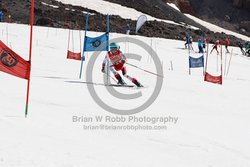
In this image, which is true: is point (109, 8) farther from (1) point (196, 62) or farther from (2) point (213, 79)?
(2) point (213, 79)

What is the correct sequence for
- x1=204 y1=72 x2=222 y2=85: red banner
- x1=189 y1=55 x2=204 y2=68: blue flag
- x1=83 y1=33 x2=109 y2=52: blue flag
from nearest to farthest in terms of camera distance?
x1=83 y1=33 x2=109 y2=52: blue flag → x1=204 y1=72 x2=222 y2=85: red banner → x1=189 y1=55 x2=204 y2=68: blue flag

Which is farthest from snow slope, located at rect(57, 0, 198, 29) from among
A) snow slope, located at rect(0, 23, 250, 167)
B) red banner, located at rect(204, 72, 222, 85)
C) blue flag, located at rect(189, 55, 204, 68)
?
snow slope, located at rect(0, 23, 250, 167)

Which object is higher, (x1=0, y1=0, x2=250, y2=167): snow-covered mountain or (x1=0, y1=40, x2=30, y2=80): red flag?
(x1=0, y1=40, x2=30, y2=80): red flag

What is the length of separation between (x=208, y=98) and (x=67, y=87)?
4.45 m

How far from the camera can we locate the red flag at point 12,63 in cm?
649

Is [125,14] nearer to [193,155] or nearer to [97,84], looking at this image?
[97,84]

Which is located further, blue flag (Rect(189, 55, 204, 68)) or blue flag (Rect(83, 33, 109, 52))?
blue flag (Rect(189, 55, 204, 68))

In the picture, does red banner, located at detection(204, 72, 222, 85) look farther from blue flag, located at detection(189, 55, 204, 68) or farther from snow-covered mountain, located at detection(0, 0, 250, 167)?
snow-covered mountain, located at detection(0, 0, 250, 167)

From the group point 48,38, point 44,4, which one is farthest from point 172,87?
point 44,4

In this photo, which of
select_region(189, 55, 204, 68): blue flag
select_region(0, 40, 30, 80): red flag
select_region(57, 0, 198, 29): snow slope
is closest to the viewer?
select_region(0, 40, 30, 80): red flag

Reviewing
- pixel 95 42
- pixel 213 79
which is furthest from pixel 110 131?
pixel 213 79

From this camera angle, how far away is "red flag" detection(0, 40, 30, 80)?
649 cm

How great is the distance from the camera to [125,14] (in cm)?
5272

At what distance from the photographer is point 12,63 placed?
6578 mm
